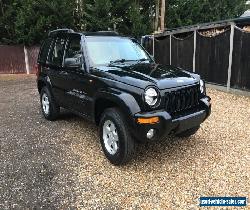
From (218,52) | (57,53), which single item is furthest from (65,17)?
(57,53)

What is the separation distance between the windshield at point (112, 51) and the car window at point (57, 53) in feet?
3.19

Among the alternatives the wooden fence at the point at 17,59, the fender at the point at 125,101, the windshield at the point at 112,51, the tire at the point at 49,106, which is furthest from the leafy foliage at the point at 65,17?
the fender at the point at 125,101

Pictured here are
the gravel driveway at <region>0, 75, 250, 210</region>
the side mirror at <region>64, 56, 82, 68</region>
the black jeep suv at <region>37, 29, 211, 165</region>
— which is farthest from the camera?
the side mirror at <region>64, 56, 82, 68</region>

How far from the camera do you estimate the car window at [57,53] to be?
21.4 feet

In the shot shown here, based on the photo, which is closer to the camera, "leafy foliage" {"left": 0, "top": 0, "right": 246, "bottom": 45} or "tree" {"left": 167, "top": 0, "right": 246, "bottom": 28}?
"leafy foliage" {"left": 0, "top": 0, "right": 246, "bottom": 45}

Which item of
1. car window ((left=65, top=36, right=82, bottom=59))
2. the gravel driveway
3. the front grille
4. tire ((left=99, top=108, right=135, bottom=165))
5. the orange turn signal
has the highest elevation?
car window ((left=65, top=36, right=82, bottom=59))

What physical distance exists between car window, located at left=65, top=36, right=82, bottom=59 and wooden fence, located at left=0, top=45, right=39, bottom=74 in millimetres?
15377

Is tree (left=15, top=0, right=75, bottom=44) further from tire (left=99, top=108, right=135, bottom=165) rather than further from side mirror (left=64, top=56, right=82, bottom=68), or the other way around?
tire (left=99, top=108, right=135, bottom=165)

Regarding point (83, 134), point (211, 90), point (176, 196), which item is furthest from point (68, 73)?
point (211, 90)

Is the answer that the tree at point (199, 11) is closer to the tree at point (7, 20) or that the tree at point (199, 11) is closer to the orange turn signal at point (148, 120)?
the tree at point (7, 20)

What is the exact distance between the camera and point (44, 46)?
7535mm

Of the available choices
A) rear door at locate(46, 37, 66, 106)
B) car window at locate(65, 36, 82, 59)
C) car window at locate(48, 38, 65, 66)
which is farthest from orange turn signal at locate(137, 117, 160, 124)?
car window at locate(48, 38, 65, 66)

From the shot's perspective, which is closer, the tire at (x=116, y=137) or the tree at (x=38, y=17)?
the tire at (x=116, y=137)

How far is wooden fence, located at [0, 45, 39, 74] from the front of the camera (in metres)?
20.5
